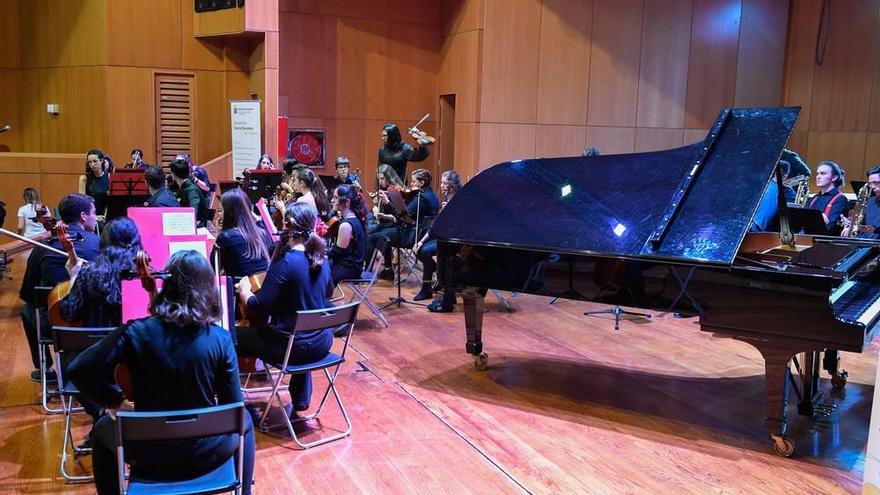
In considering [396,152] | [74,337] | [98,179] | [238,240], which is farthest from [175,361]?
[396,152]

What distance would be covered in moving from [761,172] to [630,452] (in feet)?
5.81

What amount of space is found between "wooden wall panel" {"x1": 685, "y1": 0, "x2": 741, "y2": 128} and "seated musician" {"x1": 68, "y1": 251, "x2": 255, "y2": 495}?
12.0 m

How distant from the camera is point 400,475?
408 centimetres

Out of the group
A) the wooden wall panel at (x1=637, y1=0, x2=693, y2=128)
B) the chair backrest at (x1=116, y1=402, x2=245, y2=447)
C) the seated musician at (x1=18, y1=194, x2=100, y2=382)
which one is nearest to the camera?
the chair backrest at (x1=116, y1=402, x2=245, y2=447)

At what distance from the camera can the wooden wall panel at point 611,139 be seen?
1293 centimetres

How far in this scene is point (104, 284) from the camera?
3980 mm

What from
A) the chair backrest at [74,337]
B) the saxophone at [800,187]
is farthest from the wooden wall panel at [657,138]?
the chair backrest at [74,337]

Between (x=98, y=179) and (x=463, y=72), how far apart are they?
577 centimetres

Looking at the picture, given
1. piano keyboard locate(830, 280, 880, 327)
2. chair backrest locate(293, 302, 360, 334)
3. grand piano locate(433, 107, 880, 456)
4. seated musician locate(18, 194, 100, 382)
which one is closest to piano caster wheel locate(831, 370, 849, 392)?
grand piano locate(433, 107, 880, 456)

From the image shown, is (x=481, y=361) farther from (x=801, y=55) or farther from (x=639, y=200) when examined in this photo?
(x=801, y=55)

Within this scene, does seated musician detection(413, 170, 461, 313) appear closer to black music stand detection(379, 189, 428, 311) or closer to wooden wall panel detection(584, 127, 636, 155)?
black music stand detection(379, 189, 428, 311)

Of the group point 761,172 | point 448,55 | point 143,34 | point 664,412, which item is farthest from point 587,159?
point 143,34

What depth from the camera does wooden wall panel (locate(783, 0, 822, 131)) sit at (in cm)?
1382

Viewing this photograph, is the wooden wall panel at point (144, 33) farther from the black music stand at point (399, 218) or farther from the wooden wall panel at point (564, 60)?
the black music stand at point (399, 218)
